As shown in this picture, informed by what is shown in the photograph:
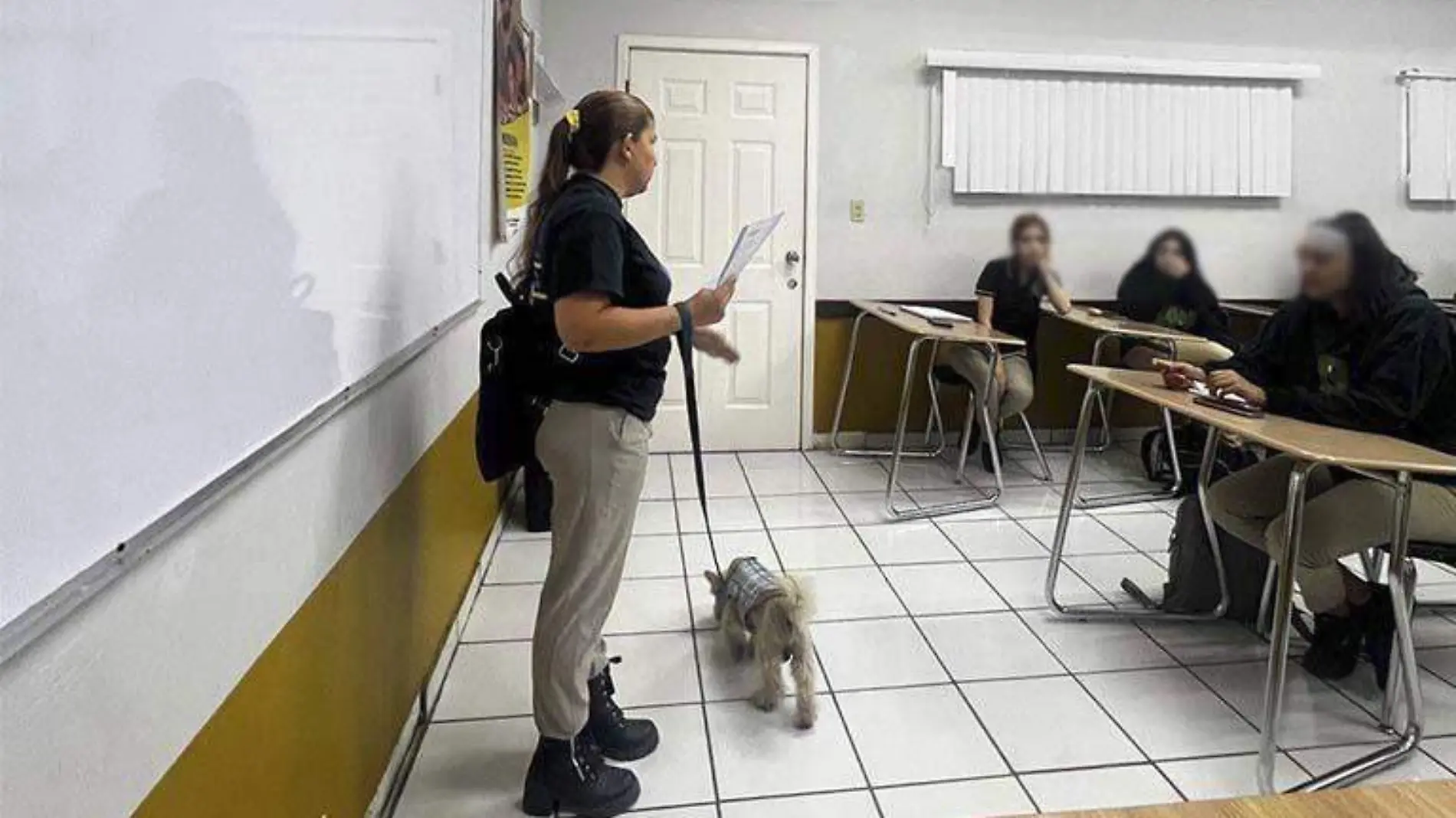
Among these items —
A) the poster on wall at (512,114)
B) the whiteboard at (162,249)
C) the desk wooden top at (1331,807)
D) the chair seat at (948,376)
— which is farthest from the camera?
the chair seat at (948,376)

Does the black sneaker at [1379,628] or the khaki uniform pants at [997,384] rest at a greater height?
the khaki uniform pants at [997,384]

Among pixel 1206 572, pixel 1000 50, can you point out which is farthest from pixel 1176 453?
pixel 1000 50

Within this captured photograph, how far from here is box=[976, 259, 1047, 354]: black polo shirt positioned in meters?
4.23

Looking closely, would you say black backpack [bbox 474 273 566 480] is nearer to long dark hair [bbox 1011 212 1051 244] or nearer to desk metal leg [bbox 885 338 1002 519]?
desk metal leg [bbox 885 338 1002 519]

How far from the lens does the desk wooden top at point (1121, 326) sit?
3.58 metres

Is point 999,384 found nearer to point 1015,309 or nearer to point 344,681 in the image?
point 1015,309

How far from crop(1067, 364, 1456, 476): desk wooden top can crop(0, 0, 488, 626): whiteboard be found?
1680 millimetres

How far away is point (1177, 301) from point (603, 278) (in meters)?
2.98

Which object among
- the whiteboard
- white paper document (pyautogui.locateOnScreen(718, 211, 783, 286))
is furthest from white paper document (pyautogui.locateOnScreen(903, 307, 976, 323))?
the whiteboard

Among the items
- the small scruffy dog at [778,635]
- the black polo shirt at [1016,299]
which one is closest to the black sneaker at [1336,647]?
the small scruffy dog at [778,635]

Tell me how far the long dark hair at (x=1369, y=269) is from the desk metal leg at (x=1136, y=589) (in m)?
0.48

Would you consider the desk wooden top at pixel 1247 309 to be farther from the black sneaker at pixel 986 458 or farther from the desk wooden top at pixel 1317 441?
the desk wooden top at pixel 1317 441

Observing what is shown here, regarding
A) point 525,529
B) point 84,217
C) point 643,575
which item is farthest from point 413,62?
point 525,529

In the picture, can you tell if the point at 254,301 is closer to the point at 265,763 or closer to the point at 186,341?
the point at 186,341
